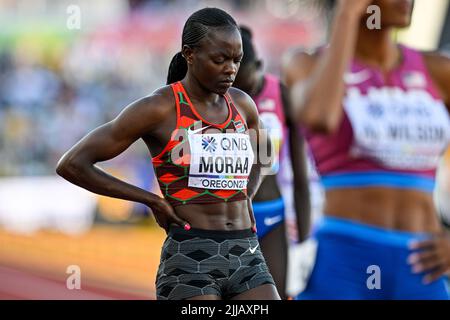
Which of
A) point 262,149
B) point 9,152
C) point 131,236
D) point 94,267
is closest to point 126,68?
point 9,152

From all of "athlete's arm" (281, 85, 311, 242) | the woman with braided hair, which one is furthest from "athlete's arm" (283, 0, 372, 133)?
"athlete's arm" (281, 85, 311, 242)

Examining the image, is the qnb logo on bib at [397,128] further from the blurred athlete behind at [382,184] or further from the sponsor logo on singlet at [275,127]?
the sponsor logo on singlet at [275,127]

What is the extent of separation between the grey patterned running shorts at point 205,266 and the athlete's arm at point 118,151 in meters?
0.10

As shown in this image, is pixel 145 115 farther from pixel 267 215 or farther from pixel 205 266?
pixel 267 215

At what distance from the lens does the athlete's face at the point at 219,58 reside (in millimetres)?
3635

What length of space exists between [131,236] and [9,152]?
4736 mm

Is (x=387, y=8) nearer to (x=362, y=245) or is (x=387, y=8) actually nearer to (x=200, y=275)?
(x=362, y=245)

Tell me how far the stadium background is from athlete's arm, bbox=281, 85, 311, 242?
0.96 metres

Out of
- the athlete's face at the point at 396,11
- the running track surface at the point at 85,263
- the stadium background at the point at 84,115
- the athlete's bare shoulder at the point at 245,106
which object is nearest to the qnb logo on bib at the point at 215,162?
the athlete's bare shoulder at the point at 245,106

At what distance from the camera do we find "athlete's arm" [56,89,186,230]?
367cm

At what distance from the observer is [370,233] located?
3721 millimetres

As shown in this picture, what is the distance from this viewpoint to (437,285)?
148 inches

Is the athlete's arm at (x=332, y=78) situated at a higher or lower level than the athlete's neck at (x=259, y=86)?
lower

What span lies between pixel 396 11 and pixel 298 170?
7.77ft
